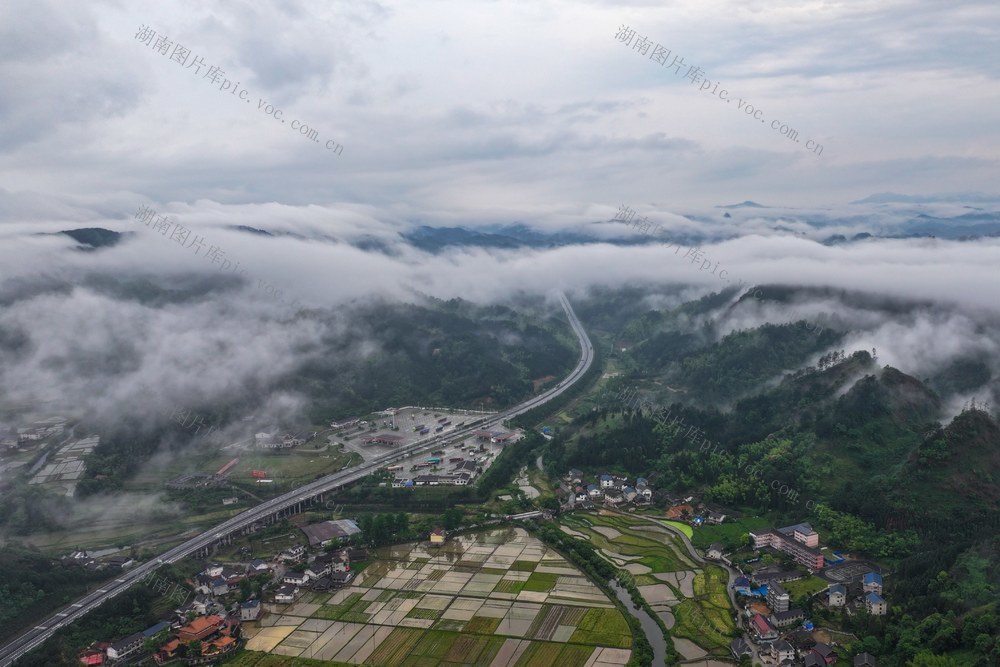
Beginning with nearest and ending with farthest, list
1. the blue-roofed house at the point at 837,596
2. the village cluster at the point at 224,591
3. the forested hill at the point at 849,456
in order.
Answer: the forested hill at the point at 849,456
the village cluster at the point at 224,591
the blue-roofed house at the point at 837,596

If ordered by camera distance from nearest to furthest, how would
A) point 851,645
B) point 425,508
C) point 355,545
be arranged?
1. point 851,645
2. point 355,545
3. point 425,508

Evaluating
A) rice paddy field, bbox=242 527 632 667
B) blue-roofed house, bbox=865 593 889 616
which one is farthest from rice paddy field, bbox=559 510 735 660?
blue-roofed house, bbox=865 593 889 616

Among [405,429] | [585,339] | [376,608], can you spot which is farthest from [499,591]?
Answer: [585,339]

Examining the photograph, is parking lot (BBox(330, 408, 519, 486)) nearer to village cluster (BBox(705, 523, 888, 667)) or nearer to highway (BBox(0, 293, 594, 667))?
highway (BBox(0, 293, 594, 667))

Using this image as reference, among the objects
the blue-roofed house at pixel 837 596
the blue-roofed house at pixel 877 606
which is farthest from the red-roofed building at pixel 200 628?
the blue-roofed house at pixel 877 606

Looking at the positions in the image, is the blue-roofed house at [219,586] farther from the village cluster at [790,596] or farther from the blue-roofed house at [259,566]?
the village cluster at [790,596]

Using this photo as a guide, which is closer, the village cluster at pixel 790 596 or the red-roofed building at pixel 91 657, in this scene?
the village cluster at pixel 790 596

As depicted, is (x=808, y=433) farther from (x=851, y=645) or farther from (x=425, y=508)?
(x=425, y=508)

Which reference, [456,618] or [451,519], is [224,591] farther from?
[451,519]
